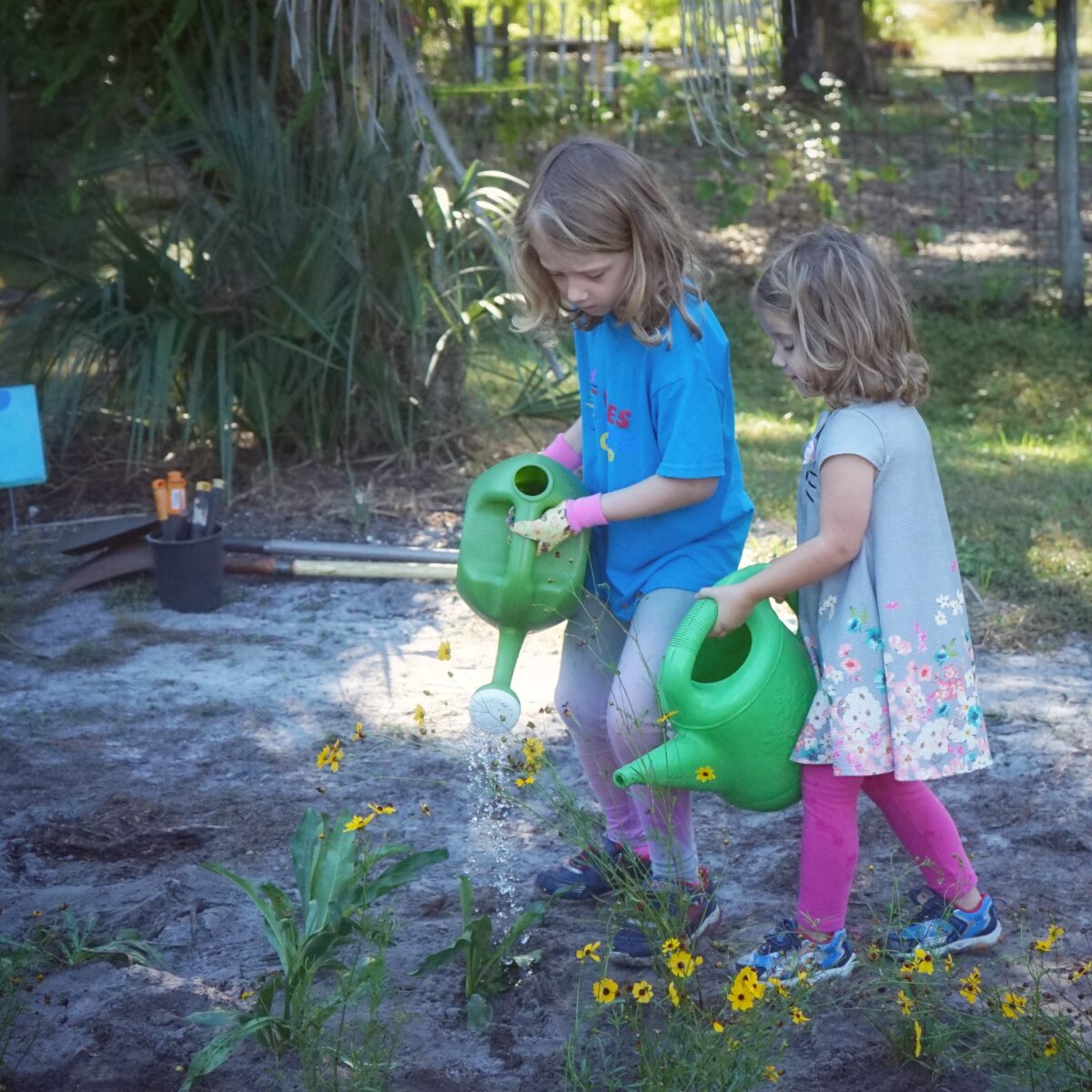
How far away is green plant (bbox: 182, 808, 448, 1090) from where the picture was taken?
6.34ft

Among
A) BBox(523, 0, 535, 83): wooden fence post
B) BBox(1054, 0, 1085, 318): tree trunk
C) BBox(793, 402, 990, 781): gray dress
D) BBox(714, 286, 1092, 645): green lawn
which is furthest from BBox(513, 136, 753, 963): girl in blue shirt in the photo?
BBox(523, 0, 535, 83): wooden fence post

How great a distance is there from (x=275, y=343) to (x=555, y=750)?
234 cm

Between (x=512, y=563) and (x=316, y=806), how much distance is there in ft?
3.18

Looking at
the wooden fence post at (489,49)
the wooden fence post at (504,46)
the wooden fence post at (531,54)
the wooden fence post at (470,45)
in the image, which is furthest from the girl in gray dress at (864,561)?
the wooden fence post at (489,49)

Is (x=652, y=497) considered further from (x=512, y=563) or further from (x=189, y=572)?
(x=189, y=572)

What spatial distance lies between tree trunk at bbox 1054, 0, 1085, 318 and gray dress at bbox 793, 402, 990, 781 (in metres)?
6.45

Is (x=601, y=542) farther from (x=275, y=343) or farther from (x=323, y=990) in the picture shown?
(x=275, y=343)

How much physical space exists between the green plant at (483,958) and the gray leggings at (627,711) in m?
0.25

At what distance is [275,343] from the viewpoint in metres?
5.14

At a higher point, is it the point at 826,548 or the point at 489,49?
the point at 489,49

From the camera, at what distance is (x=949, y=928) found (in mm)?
2377

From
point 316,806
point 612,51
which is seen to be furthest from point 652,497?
point 612,51

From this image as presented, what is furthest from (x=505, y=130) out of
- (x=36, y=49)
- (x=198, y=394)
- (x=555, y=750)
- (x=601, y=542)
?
(x=601, y=542)

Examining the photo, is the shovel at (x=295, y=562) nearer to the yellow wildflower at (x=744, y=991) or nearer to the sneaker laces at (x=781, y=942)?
the sneaker laces at (x=781, y=942)
